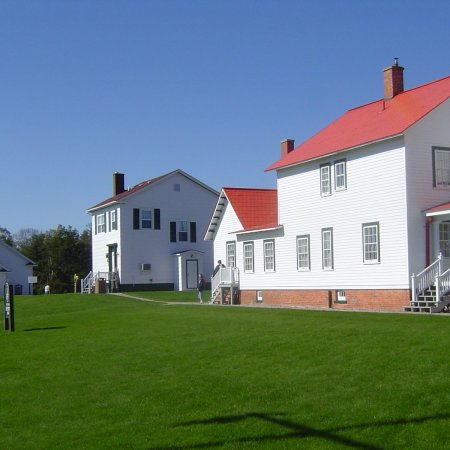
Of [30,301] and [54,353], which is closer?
[54,353]

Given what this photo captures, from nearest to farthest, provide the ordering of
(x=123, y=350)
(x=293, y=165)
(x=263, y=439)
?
(x=263, y=439)
(x=123, y=350)
(x=293, y=165)

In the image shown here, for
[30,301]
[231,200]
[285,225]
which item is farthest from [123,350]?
[30,301]

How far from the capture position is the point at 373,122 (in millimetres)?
28984

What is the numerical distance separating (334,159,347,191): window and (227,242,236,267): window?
920 centimetres

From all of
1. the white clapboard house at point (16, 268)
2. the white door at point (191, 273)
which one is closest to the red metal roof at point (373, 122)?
the white door at point (191, 273)

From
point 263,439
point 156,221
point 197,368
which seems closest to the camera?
point 263,439

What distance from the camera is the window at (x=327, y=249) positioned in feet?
96.5

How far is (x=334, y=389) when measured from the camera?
11.0m

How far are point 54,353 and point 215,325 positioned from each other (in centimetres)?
487

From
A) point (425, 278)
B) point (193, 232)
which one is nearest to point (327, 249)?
point (425, 278)

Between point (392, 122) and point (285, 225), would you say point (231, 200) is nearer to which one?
point (285, 225)

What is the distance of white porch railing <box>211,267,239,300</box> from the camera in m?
36.1

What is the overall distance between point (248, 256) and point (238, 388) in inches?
943

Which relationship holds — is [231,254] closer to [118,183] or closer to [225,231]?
[225,231]
